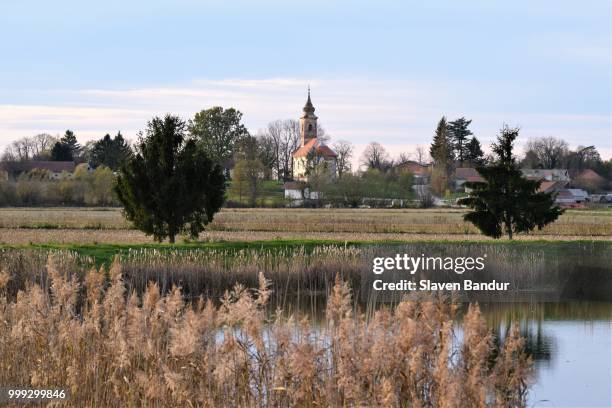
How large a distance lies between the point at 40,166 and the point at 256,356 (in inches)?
4539

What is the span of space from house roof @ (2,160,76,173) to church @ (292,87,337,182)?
30.6 meters

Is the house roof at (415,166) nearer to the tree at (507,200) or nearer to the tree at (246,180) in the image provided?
the tree at (246,180)

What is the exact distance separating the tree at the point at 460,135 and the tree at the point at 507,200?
8732 cm

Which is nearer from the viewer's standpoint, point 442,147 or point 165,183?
point 165,183

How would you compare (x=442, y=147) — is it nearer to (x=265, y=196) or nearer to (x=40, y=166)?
(x=265, y=196)

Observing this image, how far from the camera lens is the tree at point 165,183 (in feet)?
105

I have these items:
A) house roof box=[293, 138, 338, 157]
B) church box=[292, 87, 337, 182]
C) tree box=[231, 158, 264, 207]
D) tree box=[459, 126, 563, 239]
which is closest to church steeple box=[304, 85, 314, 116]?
church box=[292, 87, 337, 182]

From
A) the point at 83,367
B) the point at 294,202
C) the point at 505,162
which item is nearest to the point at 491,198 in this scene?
the point at 505,162

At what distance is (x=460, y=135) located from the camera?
397 feet

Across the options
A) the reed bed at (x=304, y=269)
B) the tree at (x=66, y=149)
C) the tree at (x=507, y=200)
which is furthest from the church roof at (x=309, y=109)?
the reed bed at (x=304, y=269)

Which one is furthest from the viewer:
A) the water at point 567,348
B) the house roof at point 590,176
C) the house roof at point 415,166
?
Result: the house roof at point 415,166

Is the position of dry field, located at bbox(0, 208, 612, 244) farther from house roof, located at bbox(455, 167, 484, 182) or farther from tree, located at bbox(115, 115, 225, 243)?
house roof, located at bbox(455, 167, 484, 182)

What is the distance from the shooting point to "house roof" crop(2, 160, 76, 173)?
380 ft

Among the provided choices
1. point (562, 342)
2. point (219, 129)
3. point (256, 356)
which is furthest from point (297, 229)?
point (219, 129)
